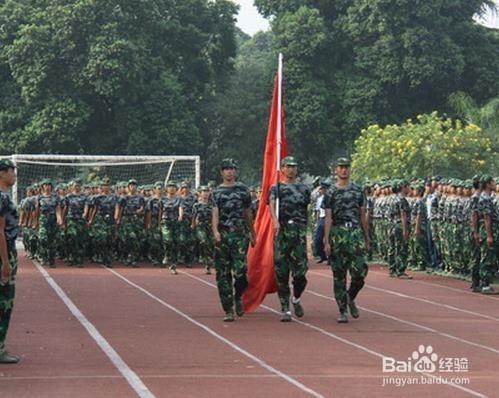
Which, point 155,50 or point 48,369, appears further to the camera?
point 155,50

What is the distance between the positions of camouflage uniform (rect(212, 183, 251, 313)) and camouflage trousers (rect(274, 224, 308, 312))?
41 cm

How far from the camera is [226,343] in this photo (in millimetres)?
13445

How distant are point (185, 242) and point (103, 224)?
260cm

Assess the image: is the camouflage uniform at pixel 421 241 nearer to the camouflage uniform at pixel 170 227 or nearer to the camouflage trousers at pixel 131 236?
the camouflage uniform at pixel 170 227

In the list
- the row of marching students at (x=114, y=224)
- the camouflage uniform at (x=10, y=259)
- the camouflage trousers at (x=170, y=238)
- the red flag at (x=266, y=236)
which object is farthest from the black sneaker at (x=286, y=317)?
the row of marching students at (x=114, y=224)

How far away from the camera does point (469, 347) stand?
1326cm

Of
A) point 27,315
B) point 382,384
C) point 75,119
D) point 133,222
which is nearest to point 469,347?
point 382,384

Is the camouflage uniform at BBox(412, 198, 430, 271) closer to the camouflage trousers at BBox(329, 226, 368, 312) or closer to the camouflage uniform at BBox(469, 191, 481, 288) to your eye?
the camouflage uniform at BBox(469, 191, 481, 288)

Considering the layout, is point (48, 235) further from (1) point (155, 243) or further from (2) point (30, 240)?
(2) point (30, 240)

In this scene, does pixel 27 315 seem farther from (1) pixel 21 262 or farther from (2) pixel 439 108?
(2) pixel 439 108

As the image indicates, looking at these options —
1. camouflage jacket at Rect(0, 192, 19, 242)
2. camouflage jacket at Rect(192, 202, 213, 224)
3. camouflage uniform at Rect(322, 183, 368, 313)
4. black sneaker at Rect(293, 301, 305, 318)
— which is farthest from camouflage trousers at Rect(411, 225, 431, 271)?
camouflage jacket at Rect(0, 192, 19, 242)

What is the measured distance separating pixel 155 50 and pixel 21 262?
2357 centimetres

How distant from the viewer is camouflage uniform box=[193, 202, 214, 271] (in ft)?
84.3

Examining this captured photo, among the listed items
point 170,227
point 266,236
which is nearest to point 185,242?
point 170,227
